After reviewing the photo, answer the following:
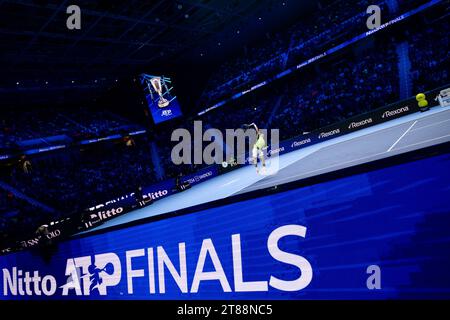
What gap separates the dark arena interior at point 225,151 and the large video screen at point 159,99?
0.14m

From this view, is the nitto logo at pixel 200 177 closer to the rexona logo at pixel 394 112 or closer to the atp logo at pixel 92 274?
the rexona logo at pixel 394 112

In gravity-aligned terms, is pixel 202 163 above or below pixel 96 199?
above

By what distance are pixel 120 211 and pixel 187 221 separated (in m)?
14.4

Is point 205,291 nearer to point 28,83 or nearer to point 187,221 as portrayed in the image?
point 187,221

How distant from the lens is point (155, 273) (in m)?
2.84

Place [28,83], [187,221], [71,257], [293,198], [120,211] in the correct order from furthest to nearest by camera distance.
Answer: [28,83] < [120,211] < [71,257] < [187,221] < [293,198]

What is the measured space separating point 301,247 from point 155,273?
1.43 meters

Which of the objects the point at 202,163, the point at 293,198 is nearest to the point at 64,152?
the point at 202,163

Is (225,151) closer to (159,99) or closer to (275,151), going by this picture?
(159,99)

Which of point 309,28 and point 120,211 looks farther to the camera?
point 309,28

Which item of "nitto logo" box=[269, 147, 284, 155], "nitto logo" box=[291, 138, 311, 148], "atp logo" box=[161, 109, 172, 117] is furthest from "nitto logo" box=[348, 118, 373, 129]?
"atp logo" box=[161, 109, 172, 117]

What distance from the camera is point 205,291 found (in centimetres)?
253

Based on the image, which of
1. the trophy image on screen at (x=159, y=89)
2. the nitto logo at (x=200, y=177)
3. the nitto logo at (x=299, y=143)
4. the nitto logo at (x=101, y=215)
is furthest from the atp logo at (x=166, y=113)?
the nitto logo at (x=101, y=215)
